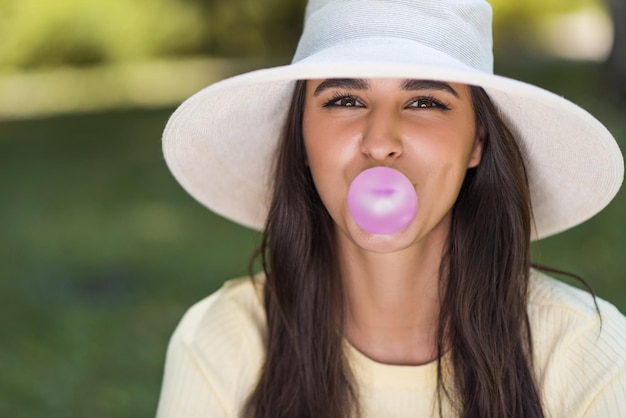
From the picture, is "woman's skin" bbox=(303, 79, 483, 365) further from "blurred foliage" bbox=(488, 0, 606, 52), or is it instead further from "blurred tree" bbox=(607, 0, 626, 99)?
"blurred foliage" bbox=(488, 0, 606, 52)

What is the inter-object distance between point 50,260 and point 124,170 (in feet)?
10.1

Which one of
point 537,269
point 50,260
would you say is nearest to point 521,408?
point 537,269

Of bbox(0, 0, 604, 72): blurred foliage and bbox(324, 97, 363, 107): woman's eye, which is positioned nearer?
bbox(324, 97, 363, 107): woman's eye

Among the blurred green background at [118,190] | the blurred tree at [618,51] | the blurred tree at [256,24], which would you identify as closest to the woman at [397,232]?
the blurred green background at [118,190]

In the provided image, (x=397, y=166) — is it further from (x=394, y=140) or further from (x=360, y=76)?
(x=360, y=76)

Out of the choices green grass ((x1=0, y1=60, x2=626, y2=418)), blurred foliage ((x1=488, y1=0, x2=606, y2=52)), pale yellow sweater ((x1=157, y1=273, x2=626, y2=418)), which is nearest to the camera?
pale yellow sweater ((x1=157, y1=273, x2=626, y2=418))

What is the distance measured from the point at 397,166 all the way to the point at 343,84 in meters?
0.26

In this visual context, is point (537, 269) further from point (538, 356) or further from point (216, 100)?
point (216, 100)

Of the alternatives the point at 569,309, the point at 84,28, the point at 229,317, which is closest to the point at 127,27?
the point at 84,28

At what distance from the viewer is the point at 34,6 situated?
1688cm

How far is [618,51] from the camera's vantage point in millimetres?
7918

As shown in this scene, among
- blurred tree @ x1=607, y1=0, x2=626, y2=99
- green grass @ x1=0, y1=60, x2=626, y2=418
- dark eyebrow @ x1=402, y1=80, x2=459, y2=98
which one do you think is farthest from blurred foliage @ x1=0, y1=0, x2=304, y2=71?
dark eyebrow @ x1=402, y1=80, x2=459, y2=98

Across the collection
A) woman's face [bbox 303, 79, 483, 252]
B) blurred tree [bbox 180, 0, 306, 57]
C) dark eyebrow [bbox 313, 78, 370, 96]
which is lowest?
woman's face [bbox 303, 79, 483, 252]

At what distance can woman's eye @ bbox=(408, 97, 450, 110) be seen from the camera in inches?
87.7
